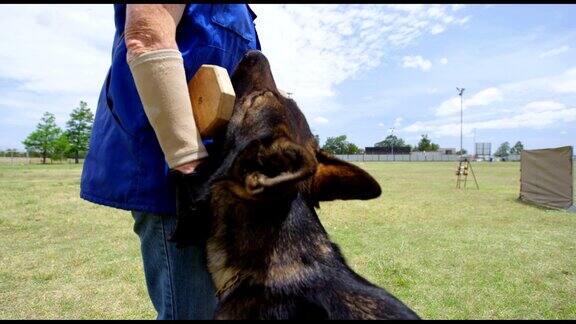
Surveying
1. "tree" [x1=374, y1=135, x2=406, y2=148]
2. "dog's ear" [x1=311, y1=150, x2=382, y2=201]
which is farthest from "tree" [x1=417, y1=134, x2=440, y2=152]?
"dog's ear" [x1=311, y1=150, x2=382, y2=201]

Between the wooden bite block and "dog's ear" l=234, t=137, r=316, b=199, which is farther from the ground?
the wooden bite block

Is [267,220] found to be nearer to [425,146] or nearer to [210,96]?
[210,96]

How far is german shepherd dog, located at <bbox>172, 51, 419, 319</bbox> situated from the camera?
179 centimetres

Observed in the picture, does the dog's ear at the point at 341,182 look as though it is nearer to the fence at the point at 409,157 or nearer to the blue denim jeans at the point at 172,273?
the blue denim jeans at the point at 172,273

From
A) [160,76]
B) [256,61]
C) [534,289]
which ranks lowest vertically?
[534,289]

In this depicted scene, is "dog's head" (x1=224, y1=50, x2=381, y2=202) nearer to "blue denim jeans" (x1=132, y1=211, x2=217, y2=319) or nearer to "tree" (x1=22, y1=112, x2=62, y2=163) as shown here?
"blue denim jeans" (x1=132, y1=211, x2=217, y2=319)

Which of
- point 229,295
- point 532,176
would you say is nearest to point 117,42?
point 229,295

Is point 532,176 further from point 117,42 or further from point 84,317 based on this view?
point 117,42

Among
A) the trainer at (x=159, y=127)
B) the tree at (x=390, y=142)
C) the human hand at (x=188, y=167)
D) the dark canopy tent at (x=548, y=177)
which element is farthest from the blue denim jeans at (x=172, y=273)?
the tree at (x=390, y=142)

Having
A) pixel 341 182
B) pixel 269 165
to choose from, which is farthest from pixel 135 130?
pixel 341 182

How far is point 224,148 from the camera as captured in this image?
192 centimetres

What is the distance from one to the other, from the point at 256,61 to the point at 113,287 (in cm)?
492

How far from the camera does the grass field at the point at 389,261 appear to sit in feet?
17.3

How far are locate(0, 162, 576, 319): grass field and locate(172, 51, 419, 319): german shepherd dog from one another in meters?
0.78
